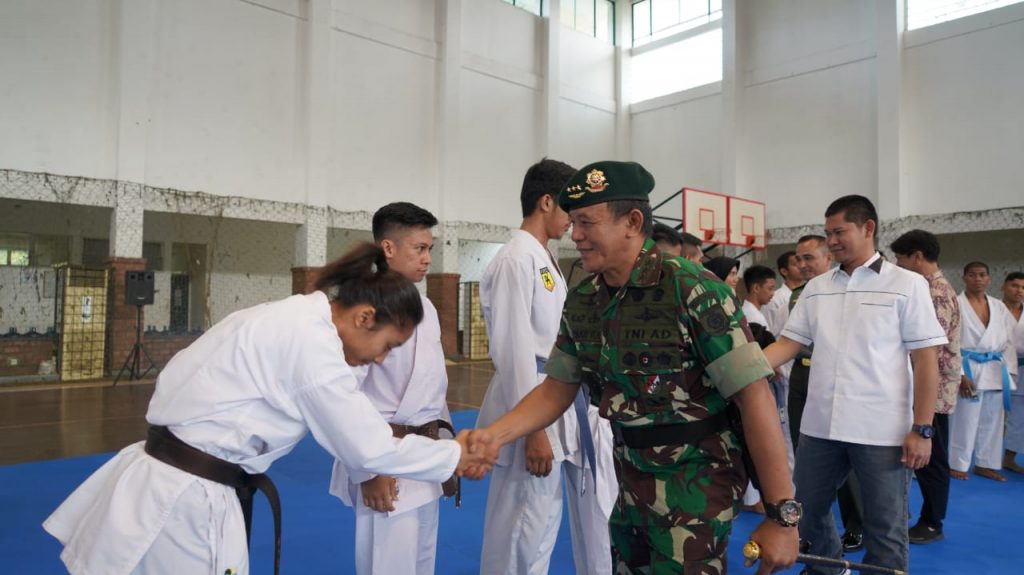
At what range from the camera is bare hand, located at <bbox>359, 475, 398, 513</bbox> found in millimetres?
2125

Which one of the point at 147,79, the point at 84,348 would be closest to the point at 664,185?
the point at 147,79

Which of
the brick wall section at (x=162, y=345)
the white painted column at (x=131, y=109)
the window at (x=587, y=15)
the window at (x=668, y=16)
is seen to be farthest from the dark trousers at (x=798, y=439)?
the window at (x=587, y=15)

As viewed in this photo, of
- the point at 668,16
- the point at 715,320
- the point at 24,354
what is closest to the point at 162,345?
the point at 24,354

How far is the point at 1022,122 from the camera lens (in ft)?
38.3

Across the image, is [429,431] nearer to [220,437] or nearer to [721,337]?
[220,437]

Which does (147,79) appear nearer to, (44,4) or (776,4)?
(44,4)

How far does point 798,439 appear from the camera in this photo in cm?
346

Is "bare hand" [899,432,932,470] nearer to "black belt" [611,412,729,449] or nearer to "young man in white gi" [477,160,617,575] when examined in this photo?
"young man in white gi" [477,160,617,575]

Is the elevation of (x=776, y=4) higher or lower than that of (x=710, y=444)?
higher

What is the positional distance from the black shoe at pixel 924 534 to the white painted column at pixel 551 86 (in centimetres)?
1353

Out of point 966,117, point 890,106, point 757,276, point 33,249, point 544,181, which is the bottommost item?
point 757,276

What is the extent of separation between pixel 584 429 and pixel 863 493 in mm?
1243

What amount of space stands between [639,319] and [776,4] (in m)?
16.4

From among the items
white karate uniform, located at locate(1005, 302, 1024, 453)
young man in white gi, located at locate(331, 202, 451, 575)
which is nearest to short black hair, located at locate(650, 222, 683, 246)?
young man in white gi, located at locate(331, 202, 451, 575)
